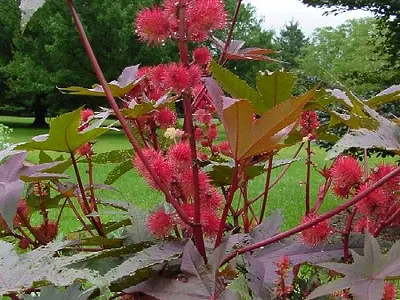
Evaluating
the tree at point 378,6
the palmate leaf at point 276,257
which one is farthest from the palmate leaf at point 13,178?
the tree at point 378,6

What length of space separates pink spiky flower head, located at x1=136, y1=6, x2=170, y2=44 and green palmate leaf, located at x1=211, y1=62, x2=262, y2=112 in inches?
2.4

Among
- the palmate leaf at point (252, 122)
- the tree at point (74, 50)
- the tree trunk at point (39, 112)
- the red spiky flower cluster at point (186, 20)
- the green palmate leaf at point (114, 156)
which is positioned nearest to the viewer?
the palmate leaf at point (252, 122)

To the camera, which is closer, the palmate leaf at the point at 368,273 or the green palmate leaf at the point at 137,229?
the palmate leaf at the point at 368,273

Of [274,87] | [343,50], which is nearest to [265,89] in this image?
[274,87]

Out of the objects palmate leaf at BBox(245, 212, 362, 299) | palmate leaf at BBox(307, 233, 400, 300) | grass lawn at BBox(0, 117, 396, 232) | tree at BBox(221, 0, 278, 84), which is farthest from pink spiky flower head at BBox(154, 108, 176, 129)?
tree at BBox(221, 0, 278, 84)

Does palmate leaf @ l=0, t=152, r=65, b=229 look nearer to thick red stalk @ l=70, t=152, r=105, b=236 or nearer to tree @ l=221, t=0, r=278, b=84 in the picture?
thick red stalk @ l=70, t=152, r=105, b=236

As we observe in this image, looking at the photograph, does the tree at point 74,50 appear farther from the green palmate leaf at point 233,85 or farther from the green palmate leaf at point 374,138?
the green palmate leaf at point 374,138

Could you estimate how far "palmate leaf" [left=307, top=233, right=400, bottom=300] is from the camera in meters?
0.46

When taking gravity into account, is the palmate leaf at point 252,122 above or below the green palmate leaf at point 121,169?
above

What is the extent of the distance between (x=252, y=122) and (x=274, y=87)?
14cm

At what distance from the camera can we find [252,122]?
471mm

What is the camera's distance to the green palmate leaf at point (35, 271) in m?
0.46

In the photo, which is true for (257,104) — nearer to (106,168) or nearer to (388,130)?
(388,130)

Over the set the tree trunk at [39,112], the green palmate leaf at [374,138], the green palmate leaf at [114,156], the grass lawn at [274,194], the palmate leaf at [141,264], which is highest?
the green palmate leaf at [374,138]
